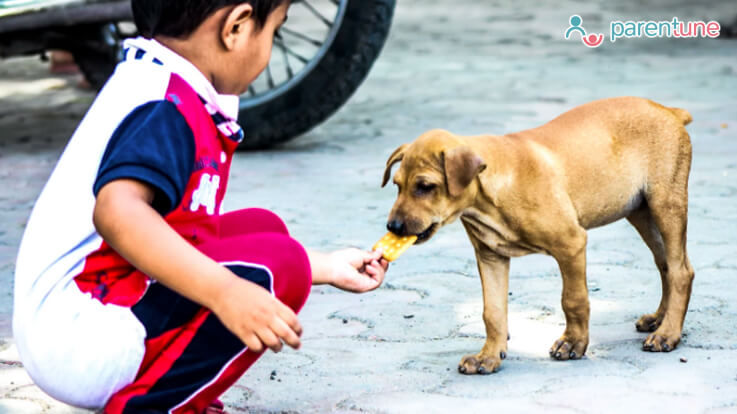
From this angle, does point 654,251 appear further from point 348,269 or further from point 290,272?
point 290,272

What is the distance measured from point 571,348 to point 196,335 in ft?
3.48

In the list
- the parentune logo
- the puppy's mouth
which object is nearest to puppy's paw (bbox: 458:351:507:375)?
the puppy's mouth

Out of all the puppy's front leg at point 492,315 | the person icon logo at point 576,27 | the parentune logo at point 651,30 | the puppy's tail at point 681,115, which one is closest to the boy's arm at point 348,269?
the puppy's front leg at point 492,315

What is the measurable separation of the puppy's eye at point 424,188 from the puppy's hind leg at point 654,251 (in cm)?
68

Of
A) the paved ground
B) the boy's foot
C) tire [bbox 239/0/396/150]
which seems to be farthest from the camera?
tire [bbox 239/0/396/150]

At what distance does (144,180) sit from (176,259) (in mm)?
143

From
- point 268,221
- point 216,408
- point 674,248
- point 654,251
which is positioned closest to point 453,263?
point 654,251

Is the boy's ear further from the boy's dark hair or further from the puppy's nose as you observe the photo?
the puppy's nose

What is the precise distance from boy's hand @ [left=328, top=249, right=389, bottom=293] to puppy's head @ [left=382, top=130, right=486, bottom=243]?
15cm

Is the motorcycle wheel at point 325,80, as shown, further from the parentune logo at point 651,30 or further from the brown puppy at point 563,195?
the parentune logo at point 651,30

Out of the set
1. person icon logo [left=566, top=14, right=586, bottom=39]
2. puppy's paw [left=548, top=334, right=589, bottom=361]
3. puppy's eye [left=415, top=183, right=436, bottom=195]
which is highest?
puppy's eye [left=415, top=183, right=436, bottom=195]

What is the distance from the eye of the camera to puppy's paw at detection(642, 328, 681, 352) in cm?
254

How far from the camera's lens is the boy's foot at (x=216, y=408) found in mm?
2125

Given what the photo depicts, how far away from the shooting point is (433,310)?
294cm
